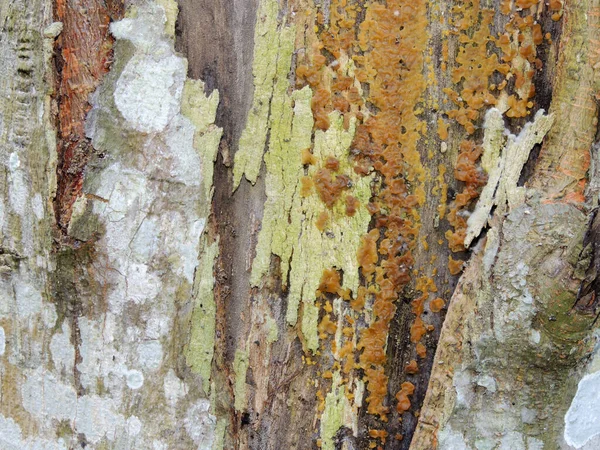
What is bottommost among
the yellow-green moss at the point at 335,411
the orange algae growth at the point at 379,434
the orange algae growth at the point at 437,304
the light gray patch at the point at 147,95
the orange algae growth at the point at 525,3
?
the orange algae growth at the point at 379,434

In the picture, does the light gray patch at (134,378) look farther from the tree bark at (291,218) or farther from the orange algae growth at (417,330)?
the orange algae growth at (417,330)

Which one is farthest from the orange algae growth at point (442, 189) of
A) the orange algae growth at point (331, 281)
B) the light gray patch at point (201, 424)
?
the light gray patch at point (201, 424)

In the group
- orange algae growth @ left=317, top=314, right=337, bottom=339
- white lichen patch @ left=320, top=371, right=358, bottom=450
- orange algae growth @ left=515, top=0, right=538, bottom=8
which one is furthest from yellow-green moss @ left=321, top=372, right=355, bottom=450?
orange algae growth @ left=515, top=0, right=538, bottom=8

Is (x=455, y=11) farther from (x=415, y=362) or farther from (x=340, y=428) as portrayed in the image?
(x=340, y=428)

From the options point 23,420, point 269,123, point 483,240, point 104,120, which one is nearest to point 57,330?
point 23,420

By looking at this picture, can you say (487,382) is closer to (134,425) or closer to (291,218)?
(291,218)

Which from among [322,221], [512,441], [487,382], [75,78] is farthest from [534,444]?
[75,78]

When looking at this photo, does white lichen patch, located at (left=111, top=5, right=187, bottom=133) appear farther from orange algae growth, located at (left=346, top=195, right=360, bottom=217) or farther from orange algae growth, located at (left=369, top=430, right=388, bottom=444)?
orange algae growth, located at (left=369, top=430, right=388, bottom=444)
